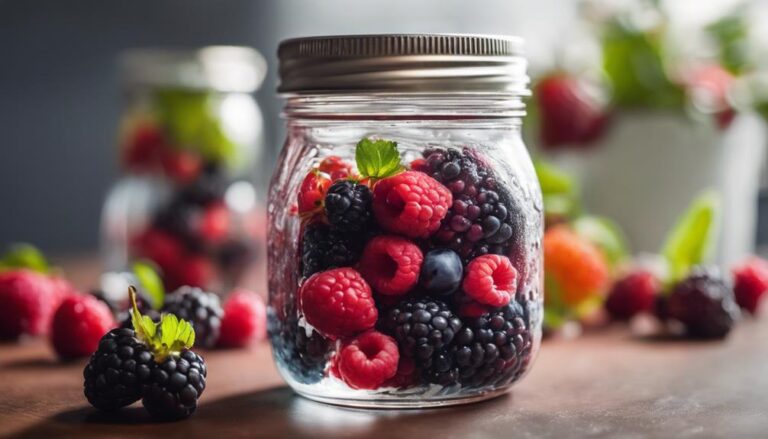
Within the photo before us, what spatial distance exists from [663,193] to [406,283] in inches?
40.5

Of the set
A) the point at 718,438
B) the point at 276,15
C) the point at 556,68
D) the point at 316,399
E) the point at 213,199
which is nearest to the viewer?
the point at 718,438

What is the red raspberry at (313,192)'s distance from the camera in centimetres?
89

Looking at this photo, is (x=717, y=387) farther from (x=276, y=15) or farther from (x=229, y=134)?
(x=276, y=15)

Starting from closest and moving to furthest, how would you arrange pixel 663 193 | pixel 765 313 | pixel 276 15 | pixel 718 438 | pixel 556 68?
pixel 718 438
pixel 765 313
pixel 663 193
pixel 556 68
pixel 276 15

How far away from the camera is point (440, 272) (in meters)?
0.85

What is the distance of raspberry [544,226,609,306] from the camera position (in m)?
1.32

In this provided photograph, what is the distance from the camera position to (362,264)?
0.86 meters

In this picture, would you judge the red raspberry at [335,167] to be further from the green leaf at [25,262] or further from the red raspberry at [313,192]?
the green leaf at [25,262]

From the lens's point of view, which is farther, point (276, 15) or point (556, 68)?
point (276, 15)

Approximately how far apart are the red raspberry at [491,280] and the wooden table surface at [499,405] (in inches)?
4.3

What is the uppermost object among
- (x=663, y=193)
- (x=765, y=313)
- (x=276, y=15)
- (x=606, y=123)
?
(x=276, y=15)

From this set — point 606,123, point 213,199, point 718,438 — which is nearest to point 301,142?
point 718,438

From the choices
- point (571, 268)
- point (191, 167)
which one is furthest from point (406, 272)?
point (191, 167)

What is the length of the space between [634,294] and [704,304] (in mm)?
138
